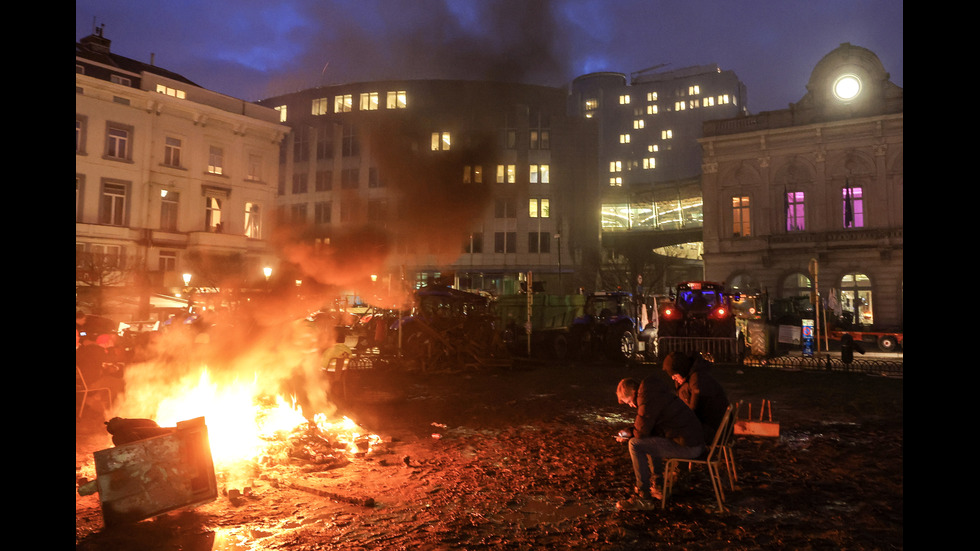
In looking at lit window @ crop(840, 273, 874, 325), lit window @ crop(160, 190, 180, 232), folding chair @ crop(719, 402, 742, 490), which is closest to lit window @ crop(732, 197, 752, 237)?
lit window @ crop(840, 273, 874, 325)

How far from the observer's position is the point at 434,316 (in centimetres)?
1623

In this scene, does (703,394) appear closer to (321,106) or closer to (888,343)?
(888,343)

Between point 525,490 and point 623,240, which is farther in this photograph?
point 623,240

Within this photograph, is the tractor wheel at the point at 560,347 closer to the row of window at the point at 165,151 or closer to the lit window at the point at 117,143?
the row of window at the point at 165,151

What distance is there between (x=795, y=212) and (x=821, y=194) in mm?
1709

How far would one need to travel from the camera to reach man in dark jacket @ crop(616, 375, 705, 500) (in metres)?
5.30

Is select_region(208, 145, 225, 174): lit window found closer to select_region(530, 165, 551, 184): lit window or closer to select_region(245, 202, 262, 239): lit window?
select_region(245, 202, 262, 239): lit window

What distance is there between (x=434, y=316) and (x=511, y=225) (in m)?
33.0

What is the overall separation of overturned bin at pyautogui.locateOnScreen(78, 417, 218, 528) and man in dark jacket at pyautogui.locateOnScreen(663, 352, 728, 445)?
5.07 meters

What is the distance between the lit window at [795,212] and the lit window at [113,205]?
3980 cm

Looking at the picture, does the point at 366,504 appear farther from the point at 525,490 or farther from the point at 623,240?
the point at 623,240

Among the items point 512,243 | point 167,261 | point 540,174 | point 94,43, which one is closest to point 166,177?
point 167,261
